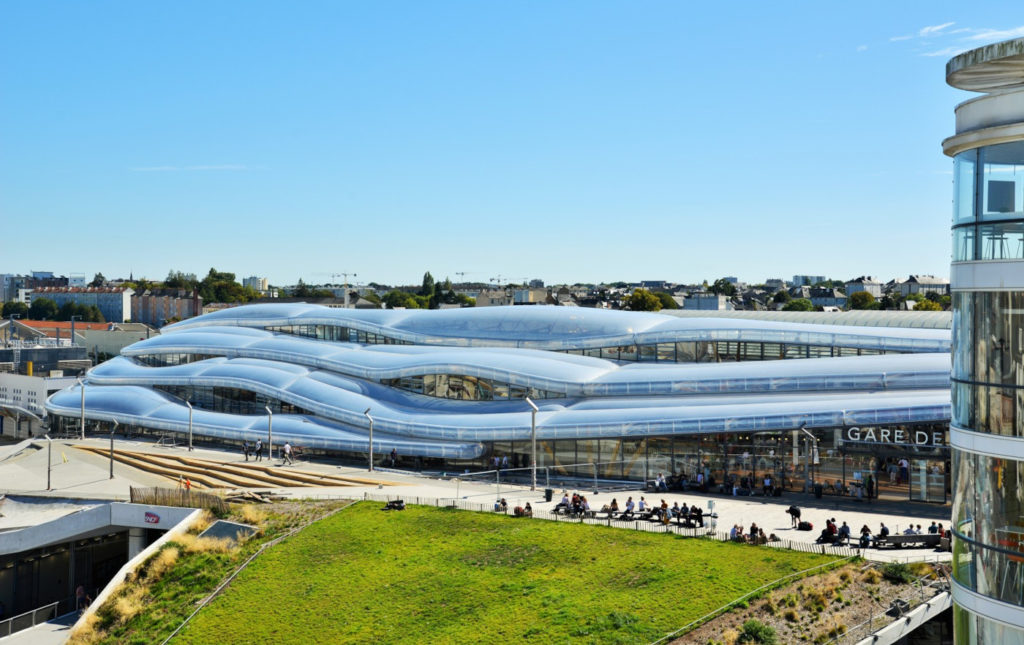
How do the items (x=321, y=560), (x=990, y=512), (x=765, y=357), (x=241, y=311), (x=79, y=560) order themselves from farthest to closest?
(x=241, y=311)
(x=765, y=357)
(x=79, y=560)
(x=321, y=560)
(x=990, y=512)

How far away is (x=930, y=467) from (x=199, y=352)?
55997mm

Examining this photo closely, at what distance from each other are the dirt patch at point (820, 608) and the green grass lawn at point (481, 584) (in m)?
0.90

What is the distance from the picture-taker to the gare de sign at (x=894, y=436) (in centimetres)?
4100

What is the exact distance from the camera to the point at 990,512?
12.5m

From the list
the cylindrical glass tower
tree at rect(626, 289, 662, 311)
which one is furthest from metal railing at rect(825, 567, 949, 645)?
tree at rect(626, 289, 662, 311)

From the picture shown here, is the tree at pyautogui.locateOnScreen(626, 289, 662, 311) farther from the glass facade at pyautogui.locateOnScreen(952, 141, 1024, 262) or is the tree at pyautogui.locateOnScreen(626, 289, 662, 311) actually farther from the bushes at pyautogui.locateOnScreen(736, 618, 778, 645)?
the glass facade at pyautogui.locateOnScreen(952, 141, 1024, 262)

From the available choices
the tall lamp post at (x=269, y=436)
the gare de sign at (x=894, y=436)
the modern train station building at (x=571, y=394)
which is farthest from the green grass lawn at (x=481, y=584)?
the tall lamp post at (x=269, y=436)

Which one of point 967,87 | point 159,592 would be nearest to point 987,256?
point 967,87

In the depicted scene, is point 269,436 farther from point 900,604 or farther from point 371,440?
point 900,604

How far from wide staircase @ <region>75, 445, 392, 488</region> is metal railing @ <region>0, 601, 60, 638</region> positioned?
33.5 feet

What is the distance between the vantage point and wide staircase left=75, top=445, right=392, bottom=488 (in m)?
49.2

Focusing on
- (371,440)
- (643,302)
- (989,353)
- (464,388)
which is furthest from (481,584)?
(643,302)

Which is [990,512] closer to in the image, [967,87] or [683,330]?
[967,87]

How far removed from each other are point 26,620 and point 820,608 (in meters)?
32.1
